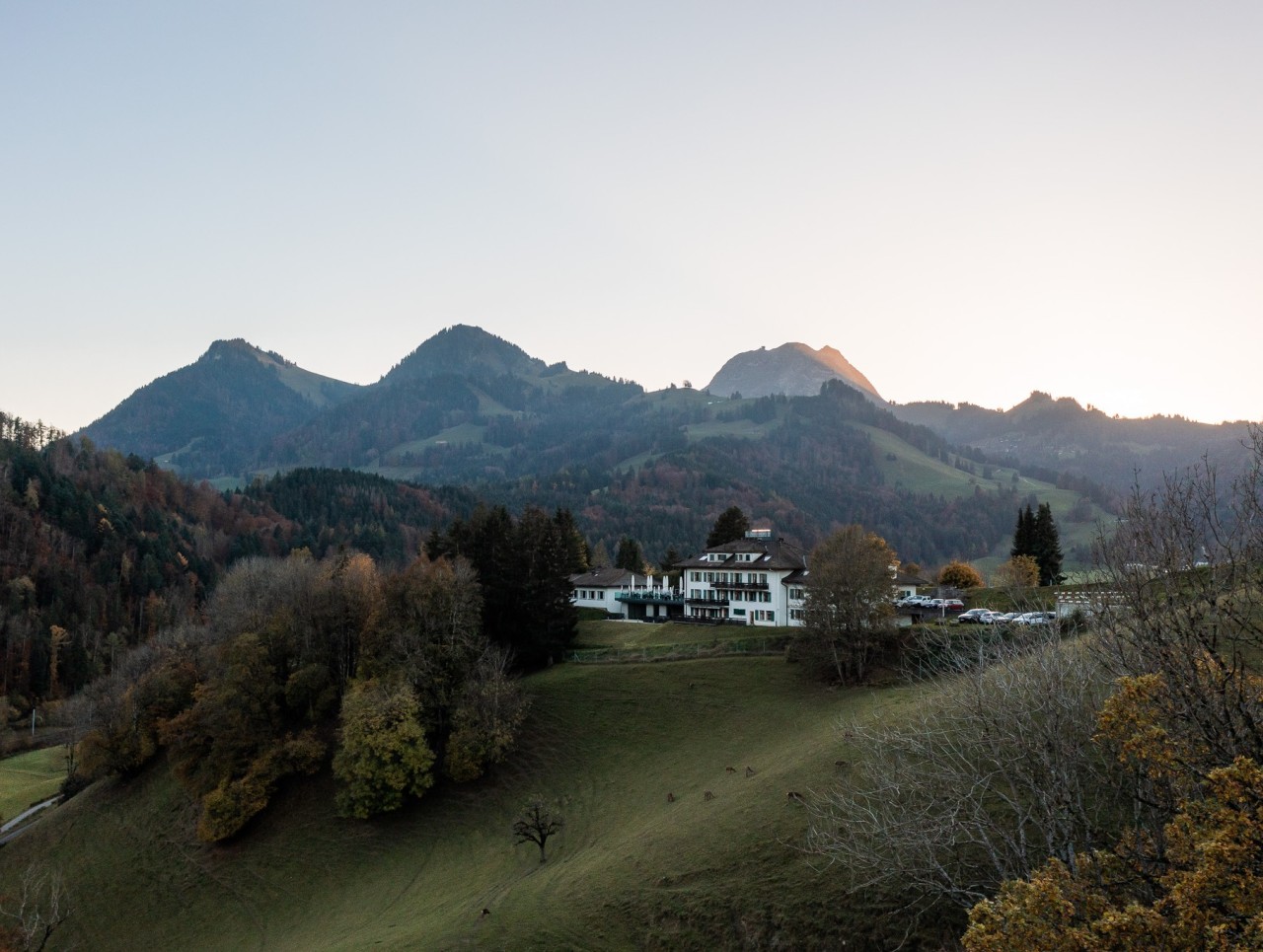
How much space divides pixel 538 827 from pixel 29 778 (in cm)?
8080

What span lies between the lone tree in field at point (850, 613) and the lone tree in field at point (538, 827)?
2433 centimetres

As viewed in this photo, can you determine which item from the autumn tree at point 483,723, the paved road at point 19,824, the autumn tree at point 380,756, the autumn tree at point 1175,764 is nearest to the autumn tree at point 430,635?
the autumn tree at point 483,723

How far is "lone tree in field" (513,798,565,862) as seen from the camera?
38.2 metres

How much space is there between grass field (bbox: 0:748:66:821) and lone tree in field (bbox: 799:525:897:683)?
253 ft

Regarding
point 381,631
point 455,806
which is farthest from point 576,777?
point 381,631

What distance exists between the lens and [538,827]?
38.0 metres

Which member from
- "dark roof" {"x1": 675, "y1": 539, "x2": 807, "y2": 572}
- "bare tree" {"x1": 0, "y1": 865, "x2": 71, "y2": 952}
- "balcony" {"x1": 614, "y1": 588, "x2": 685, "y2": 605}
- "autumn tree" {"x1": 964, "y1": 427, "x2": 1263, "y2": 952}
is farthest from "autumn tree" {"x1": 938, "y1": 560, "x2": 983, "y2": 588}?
"bare tree" {"x1": 0, "y1": 865, "x2": 71, "y2": 952}

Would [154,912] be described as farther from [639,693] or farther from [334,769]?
[639,693]

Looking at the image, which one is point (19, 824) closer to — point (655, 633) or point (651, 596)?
point (655, 633)

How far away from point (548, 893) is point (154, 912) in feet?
105

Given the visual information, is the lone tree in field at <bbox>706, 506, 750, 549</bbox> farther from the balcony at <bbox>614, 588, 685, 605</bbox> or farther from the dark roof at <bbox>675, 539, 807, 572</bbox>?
the dark roof at <bbox>675, 539, 807, 572</bbox>

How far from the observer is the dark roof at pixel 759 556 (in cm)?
7712

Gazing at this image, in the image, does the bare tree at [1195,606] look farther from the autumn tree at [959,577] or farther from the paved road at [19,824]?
the paved road at [19,824]

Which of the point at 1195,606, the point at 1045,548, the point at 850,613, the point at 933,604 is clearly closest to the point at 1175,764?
the point at 1195,606
